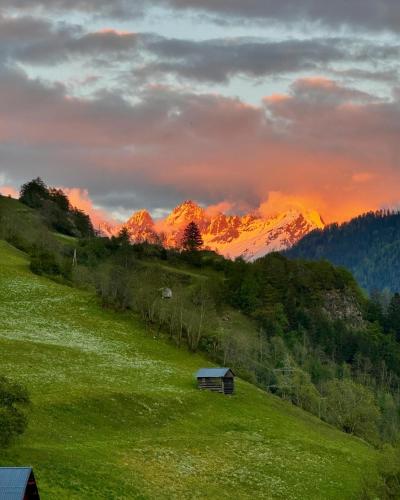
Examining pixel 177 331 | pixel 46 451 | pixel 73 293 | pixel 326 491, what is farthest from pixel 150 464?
pixel 73 293

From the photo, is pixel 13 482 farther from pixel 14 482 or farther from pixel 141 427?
pixel 141 427

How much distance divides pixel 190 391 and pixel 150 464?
30334 millimetres

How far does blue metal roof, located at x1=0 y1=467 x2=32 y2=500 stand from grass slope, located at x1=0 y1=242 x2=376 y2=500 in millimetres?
11668

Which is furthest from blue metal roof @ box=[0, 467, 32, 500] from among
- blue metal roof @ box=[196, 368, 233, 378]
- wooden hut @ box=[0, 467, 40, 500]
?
blue metal roof @ box=[196, 368, 233, 378]

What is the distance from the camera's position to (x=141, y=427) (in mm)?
79188

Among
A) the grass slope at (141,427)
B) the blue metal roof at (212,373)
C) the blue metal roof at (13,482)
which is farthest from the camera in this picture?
the blue metal roof at (212,373)

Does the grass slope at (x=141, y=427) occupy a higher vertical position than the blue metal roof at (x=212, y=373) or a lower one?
lower

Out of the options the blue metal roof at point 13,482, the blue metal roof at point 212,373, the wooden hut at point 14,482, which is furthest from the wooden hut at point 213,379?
the blue metal roof at point 13,482

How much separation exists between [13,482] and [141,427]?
3978 cm

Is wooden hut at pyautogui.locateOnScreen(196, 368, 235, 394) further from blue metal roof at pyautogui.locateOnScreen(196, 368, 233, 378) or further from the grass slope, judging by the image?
the grass slope

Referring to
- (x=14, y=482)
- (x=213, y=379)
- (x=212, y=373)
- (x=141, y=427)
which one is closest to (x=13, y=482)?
(x=14, y=482)

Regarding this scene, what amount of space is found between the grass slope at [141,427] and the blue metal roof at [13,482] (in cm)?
1167

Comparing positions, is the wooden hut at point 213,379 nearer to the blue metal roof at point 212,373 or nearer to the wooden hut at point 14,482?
the blue metal roof at point 212,373

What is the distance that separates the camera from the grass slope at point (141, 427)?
61.0m
